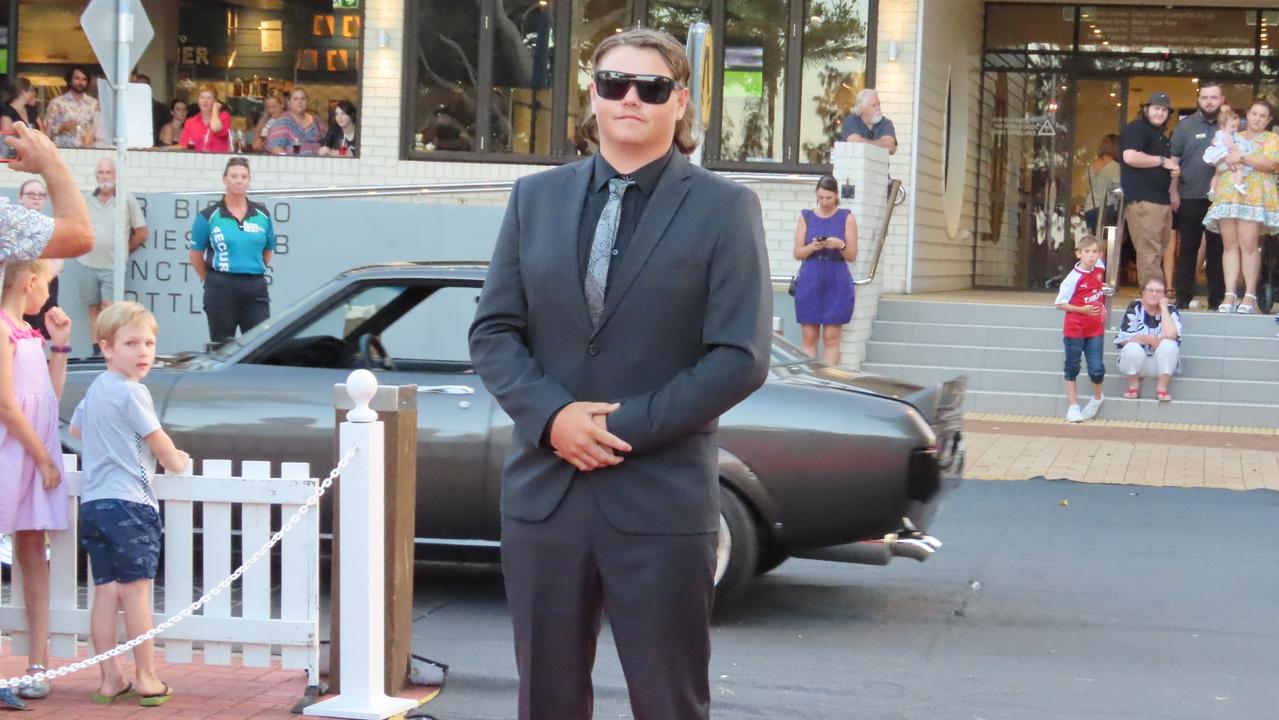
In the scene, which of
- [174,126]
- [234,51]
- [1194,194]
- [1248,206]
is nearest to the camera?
[1248,206]

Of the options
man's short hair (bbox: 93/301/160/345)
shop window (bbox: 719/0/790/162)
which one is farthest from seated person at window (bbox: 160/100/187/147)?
man's short hair (bbox: 93/301/160/345)

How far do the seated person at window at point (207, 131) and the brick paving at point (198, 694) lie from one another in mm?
14251

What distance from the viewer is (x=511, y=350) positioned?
3.68m

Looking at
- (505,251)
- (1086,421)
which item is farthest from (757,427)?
(1086,421)

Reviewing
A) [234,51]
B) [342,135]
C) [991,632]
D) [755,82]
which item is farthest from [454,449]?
[234,51]

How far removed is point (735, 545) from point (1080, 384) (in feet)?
30.8

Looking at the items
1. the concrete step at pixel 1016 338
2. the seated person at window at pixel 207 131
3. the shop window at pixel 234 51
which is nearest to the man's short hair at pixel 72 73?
the shop window at pixel 234 51

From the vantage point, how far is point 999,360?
16344 mm

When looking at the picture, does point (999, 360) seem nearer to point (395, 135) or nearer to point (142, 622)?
point (395, 135)

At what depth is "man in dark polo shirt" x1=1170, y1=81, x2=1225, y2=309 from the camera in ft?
54.9

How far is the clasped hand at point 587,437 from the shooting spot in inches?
139

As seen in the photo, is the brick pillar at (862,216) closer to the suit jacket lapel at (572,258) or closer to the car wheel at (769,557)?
the car wheel at (769,557)

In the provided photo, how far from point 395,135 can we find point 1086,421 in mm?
8746

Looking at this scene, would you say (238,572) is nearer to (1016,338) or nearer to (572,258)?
(572,258)
